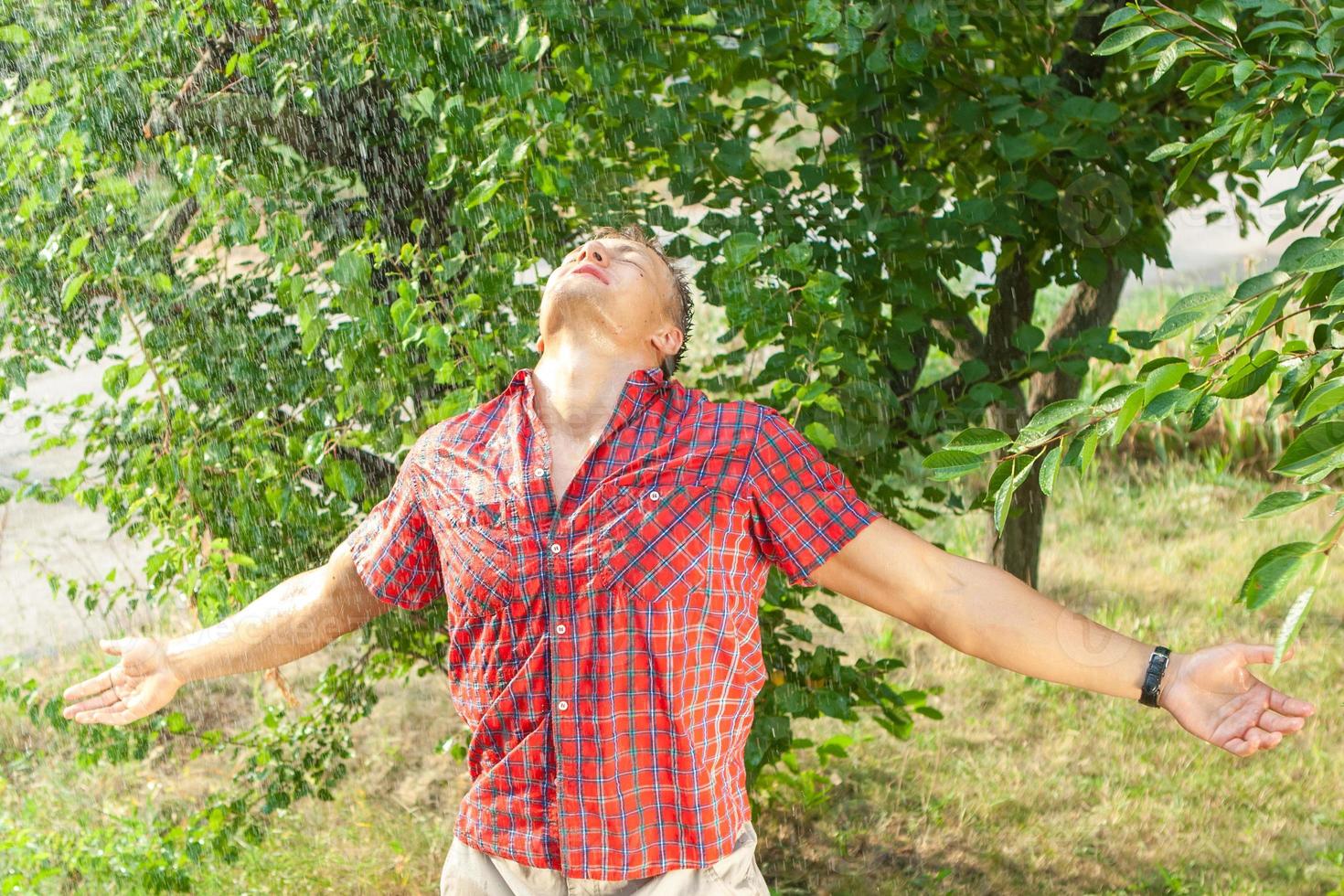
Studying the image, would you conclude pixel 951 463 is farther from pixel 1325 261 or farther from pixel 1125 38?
pixel 1125 38

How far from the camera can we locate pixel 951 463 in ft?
5.56

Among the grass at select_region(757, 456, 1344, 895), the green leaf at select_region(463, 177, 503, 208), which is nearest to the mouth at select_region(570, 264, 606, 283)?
the green leaf at select_region(463, 177, 503, 208)

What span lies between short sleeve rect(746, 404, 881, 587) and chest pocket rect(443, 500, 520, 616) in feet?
1.12

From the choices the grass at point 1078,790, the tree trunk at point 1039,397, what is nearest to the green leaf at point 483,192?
the grass at point 1078,790

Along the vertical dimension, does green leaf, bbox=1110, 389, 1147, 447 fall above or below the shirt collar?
above

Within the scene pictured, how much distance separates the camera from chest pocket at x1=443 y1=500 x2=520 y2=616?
177 centimetres

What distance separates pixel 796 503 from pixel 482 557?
17.5 inches

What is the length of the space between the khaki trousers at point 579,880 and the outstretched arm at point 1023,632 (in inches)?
16.1

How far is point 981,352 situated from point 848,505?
80.8 inches

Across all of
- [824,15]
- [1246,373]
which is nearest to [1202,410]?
[1246,373]

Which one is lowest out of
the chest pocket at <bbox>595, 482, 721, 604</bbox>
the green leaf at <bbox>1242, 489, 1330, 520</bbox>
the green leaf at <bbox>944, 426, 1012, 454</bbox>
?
the chest pocket at <bbox>595, 482, 721, 604</bbox>

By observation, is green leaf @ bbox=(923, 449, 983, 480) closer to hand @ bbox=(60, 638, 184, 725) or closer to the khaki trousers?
the khaki trousers

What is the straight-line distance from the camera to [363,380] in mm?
2590

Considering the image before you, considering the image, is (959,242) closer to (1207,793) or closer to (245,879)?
(1207,793)
